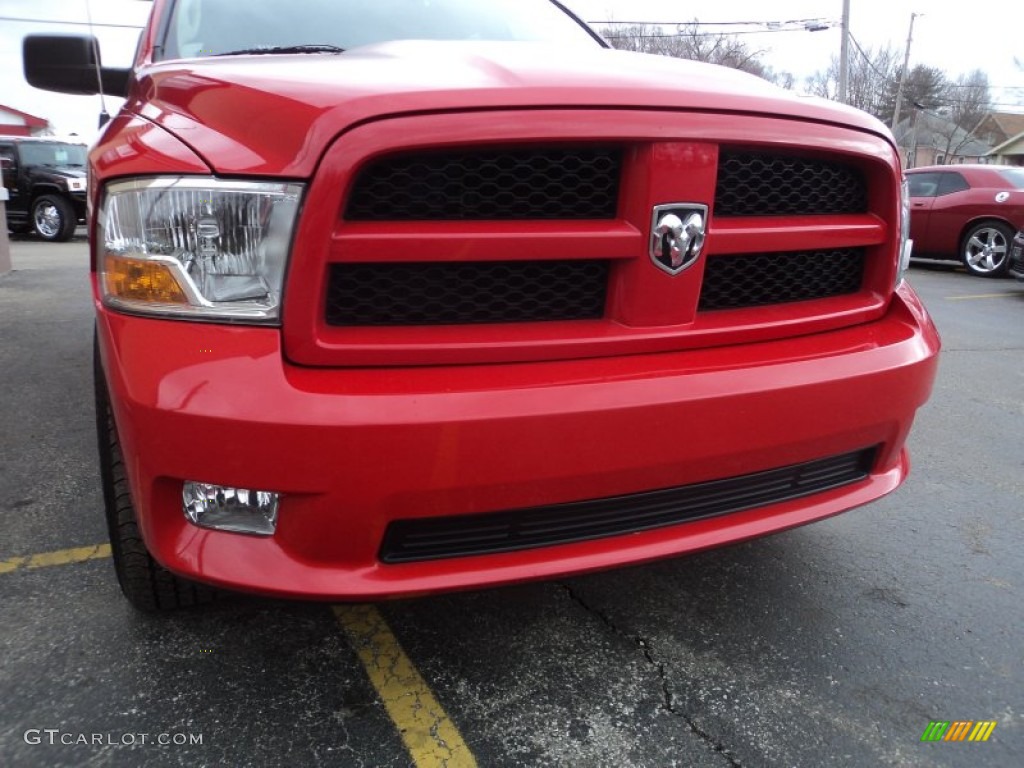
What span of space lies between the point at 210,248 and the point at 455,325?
1.56ft

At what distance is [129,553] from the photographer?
1.78 metres

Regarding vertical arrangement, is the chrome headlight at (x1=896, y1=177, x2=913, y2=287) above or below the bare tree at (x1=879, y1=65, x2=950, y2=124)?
below

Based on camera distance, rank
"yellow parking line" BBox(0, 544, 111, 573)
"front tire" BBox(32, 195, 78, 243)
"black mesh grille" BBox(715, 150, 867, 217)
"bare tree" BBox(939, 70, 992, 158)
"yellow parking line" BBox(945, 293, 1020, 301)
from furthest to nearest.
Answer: "bare tree" BBox(939, 70, 992, 158) < "front tire" BBox(32, 195, 78, 243) < "yellow parking line" BBox(945, 293, 1020, 301) < "yellow parking line" BBox(0, 544, 111, 573) < "black mesh grille" BBox(715, 150, 867, 217)

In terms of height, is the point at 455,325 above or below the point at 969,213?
above

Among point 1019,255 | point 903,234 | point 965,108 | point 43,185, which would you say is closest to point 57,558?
point 903,234

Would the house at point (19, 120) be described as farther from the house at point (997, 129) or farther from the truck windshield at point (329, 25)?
the house at point (997, 129)

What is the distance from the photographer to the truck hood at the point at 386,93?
139 centimetres

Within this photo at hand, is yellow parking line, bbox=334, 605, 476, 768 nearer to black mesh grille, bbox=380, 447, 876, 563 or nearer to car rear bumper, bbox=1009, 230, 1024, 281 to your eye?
black mesh grille, bbox=380, 447, 876, 563

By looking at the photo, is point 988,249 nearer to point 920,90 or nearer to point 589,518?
point 589,518

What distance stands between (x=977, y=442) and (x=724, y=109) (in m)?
2.82

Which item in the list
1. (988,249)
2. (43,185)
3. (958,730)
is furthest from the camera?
(43,185)

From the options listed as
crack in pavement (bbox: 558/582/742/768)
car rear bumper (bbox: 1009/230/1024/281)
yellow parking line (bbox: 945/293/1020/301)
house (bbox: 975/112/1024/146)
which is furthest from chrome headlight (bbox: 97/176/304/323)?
house (bbox: 975/112/1024/146)

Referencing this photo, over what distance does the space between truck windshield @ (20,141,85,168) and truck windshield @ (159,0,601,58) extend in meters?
13.6

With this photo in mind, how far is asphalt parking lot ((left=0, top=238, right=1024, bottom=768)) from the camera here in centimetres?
→ 161
